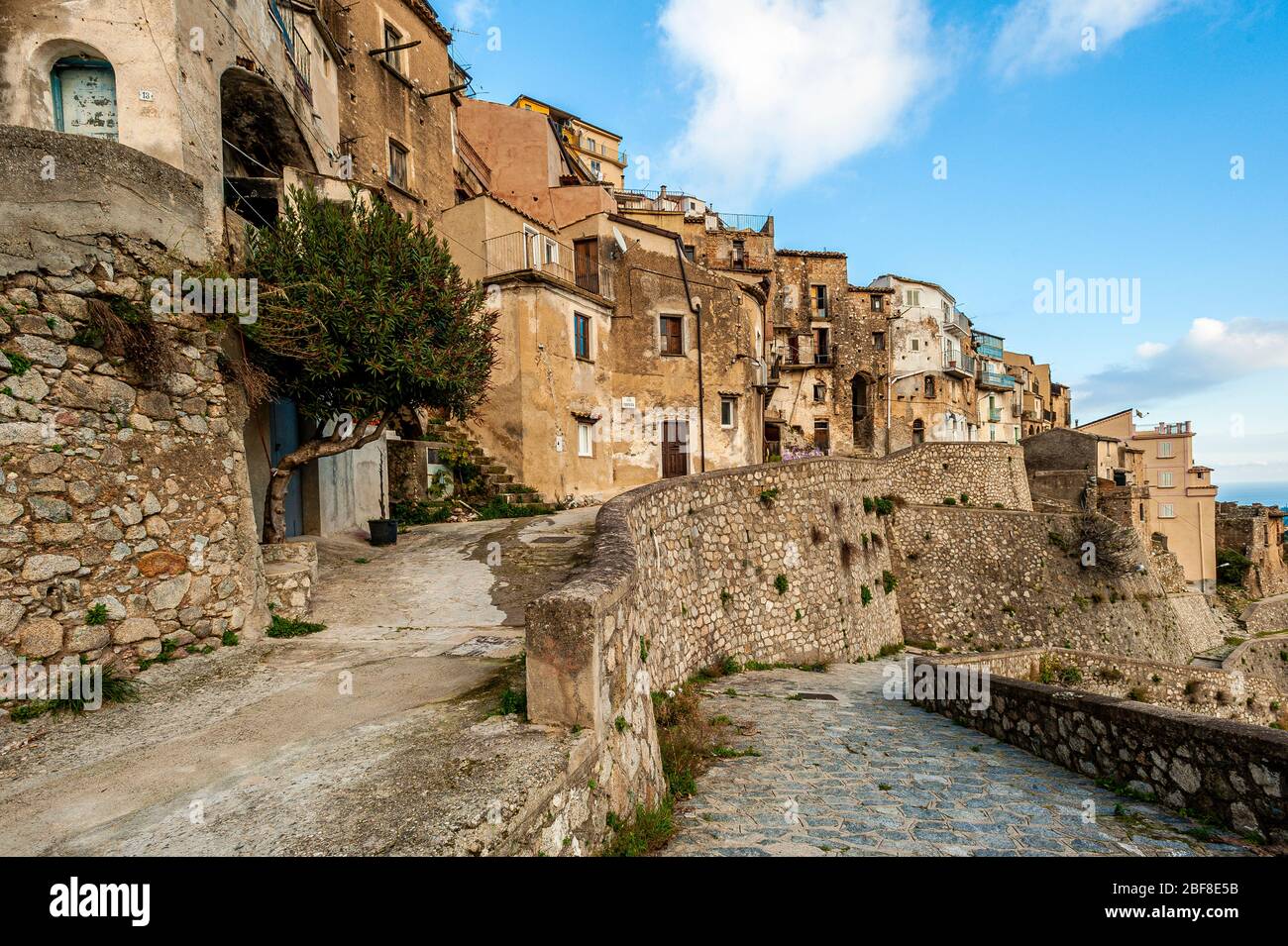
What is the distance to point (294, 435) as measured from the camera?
39.6 feet

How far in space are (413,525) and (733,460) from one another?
46.0ft

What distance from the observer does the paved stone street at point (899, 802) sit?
15.5ft

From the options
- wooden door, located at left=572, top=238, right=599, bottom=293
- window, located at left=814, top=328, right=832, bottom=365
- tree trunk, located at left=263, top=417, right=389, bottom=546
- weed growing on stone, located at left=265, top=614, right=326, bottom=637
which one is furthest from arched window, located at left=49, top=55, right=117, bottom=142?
window, located at left=814, top=328, right=832, bottom=365

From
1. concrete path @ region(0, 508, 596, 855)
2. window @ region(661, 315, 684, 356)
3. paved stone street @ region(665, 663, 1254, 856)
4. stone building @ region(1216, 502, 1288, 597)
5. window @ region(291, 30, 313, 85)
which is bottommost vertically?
stone building @ region(1216, 502, 1288, 597)

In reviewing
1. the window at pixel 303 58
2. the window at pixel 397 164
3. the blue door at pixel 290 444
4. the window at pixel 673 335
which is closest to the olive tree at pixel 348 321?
the blue door at pixel 290 444

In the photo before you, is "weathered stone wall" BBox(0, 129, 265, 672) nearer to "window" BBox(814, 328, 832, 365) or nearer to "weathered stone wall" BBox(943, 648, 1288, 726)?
"weathered stone wall" BBox(943, 648, 1288, 726)

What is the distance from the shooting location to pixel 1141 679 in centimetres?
1384

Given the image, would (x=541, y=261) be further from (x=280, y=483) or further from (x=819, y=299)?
(x=819, y=299)

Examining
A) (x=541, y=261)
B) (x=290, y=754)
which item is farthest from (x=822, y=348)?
(x=290, y=754)

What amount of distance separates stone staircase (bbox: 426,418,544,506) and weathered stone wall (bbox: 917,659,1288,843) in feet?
43.0

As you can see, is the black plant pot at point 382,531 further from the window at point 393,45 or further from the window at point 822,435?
the window at point 822,435

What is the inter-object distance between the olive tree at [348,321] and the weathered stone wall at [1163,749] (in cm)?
939

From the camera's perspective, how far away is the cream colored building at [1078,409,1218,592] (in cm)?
3779
